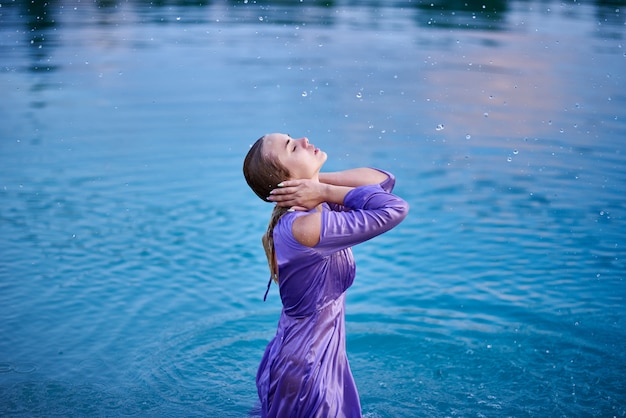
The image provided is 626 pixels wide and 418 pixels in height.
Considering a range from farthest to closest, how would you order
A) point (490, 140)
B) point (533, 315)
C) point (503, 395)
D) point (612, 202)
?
point (490, 140) < point (612, 202) < point (533, 315) < point (503, 395)

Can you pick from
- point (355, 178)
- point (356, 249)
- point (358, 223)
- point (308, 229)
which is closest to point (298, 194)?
point (308, 229)

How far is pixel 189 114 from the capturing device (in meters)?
11.7

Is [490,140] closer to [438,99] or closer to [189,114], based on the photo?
[438,99]

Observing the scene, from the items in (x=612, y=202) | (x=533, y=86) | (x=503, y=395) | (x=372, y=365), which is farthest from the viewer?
(x=533, y=86)

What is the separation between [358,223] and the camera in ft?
→ 10.1

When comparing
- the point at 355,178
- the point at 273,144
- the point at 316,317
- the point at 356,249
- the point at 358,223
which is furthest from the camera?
the point at 356,249

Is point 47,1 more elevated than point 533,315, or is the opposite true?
point 47,1

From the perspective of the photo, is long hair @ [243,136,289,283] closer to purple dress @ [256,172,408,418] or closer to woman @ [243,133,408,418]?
woman @ [243,133,408,418]

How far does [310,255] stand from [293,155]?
15.6 inches

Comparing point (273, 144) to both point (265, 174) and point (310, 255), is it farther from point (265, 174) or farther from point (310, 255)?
point (310, 255)

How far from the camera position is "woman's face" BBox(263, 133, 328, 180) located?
3217mm

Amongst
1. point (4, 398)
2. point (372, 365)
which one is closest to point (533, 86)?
point (372, 365)

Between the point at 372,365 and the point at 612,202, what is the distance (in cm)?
405

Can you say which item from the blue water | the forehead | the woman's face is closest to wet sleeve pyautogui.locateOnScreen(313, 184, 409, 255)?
the woman's face
